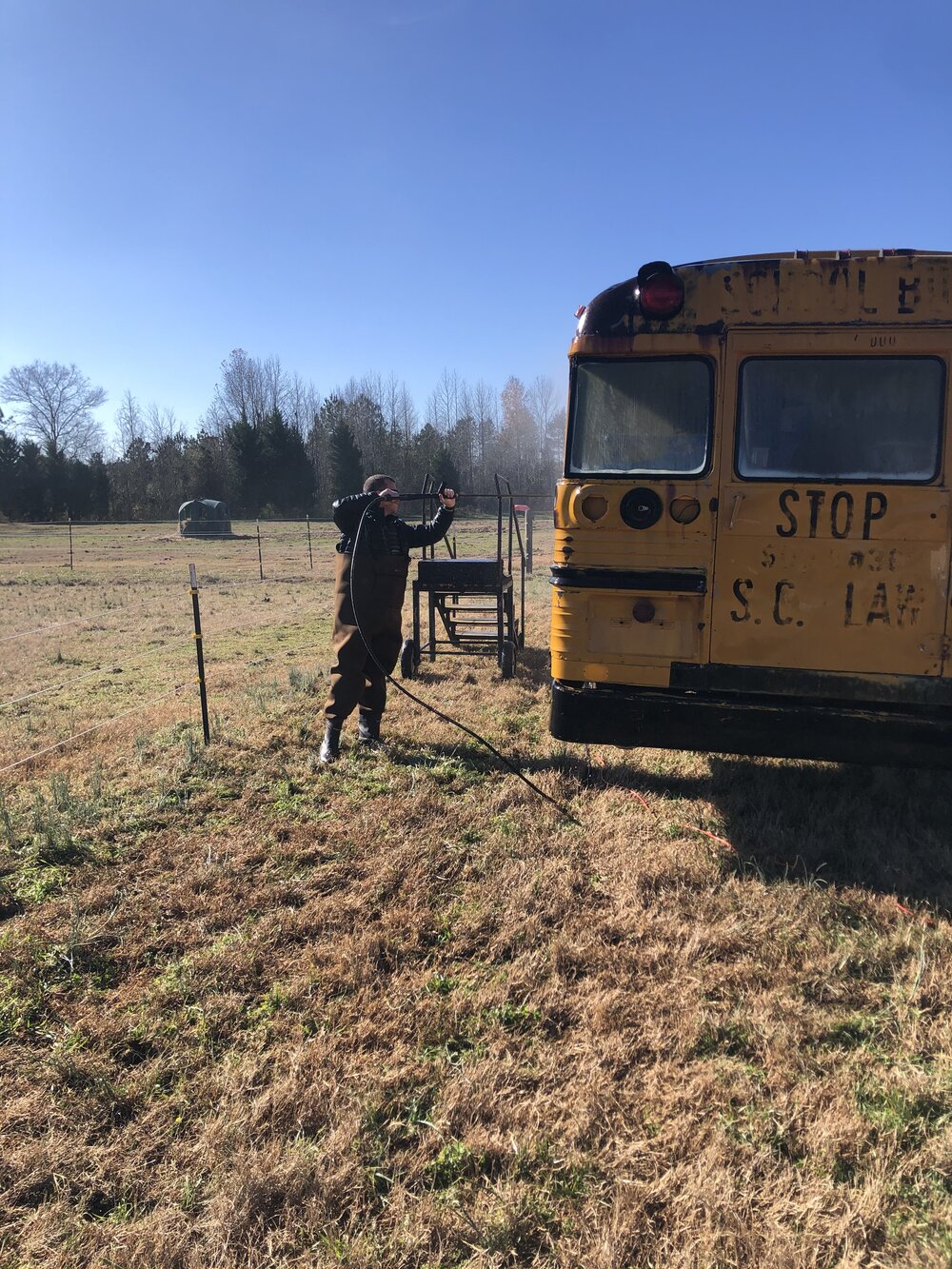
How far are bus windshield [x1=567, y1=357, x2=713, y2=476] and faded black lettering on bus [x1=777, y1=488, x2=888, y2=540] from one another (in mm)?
464

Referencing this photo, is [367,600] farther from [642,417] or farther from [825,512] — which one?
[825,512]

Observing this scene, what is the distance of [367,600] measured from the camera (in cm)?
491

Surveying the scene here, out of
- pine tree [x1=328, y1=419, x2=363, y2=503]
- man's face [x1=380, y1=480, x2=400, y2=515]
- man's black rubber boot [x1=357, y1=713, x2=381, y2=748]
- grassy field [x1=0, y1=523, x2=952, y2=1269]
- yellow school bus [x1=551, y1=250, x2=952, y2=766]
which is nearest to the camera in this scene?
grassy field [x1=0, y1=523, x2=952, y2=1269]

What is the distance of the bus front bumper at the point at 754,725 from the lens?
3.40 m

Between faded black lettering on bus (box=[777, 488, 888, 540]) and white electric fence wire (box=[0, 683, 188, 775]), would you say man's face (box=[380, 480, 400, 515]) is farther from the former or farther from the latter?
white electric fence wire (box=[0, 683, 188, 775])

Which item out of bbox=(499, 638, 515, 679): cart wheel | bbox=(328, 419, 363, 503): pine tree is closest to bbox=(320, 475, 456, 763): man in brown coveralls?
bbox=(499, 638, 515, 679): cart wheel

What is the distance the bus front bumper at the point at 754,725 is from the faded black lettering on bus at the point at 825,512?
84 cm

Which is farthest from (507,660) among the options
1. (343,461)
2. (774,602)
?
(343,461)

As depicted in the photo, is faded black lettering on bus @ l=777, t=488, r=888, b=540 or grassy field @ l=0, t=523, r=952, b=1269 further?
faded black lettering on bus @ l=777, t=488, r=888, b=540

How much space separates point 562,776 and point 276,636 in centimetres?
673

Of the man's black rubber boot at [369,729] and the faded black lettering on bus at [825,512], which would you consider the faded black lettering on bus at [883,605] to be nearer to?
the faded black lettering on bus at [825,512]

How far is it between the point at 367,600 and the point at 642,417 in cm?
220

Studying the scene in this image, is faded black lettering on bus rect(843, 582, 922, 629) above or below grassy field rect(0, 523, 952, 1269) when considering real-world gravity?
above

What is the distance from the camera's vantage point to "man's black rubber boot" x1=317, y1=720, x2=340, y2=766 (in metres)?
4.85
